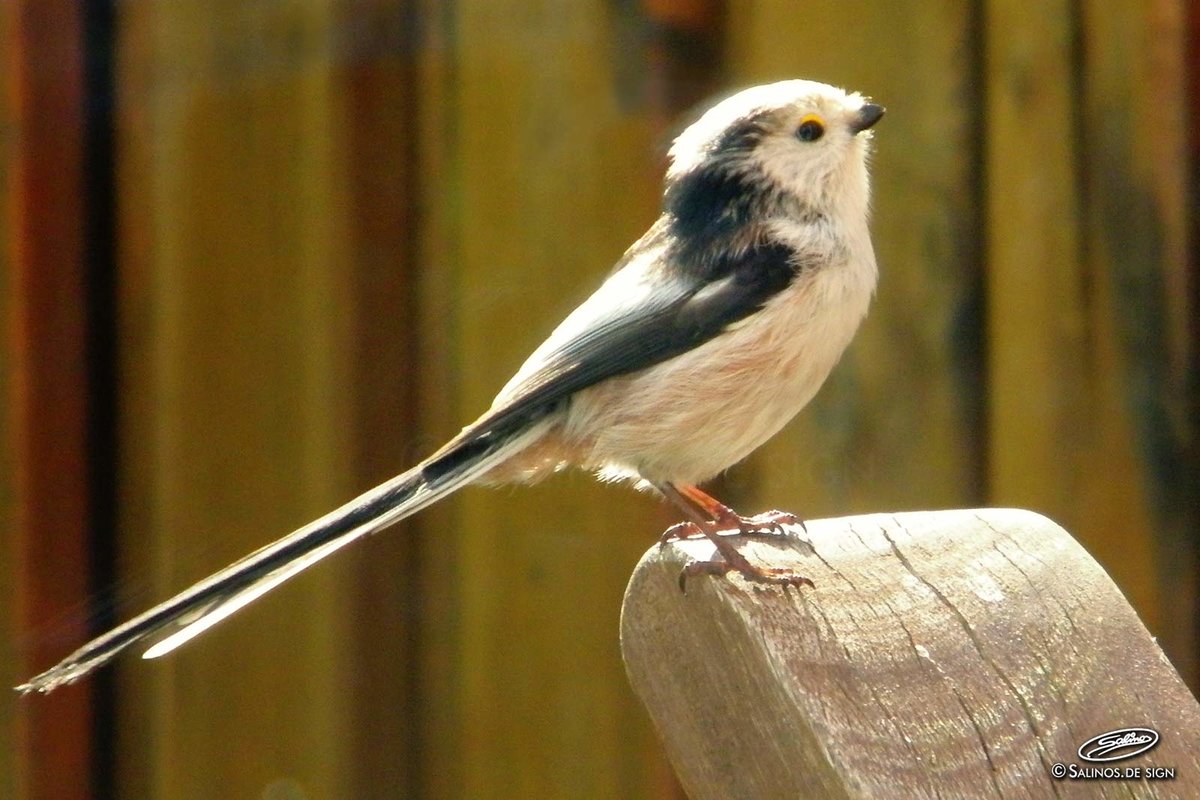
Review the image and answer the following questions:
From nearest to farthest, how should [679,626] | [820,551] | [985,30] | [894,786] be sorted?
1. [894,786]
2. [679,626]
3. [820,551]
4. [985,30]

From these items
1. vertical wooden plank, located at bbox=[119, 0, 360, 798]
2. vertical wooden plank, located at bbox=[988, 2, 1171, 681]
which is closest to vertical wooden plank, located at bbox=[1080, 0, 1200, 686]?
vertical wooden plank, located at bbox=[988, 2, 1171, 681]

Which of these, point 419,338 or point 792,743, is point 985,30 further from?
point 792,743

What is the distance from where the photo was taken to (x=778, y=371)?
239 cm

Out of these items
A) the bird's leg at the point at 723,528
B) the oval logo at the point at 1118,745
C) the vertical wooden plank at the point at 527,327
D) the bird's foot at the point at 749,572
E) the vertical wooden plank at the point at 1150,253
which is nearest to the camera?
the oval logo at the point at 1118,745

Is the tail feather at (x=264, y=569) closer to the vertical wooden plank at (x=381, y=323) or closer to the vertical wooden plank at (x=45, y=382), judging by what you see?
the vertical wooden plank at (x=381, y=323)

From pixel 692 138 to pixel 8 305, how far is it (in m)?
1.24

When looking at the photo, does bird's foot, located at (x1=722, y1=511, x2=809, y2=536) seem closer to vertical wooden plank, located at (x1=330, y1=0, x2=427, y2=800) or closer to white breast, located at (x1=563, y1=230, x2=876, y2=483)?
white breast, located at (x1=563, y1=230, x2=876, y2=483)

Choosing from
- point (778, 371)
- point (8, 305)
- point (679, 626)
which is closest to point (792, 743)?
point (679, 626)

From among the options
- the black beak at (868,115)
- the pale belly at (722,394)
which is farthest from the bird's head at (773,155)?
the pale belly at (722,394)

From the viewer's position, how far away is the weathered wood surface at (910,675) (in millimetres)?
1480

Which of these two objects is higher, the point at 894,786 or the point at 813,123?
the point at 813,123

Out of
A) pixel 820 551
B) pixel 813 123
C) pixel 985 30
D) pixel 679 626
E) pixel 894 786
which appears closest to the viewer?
pixel 894 786

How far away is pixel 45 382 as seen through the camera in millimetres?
2553

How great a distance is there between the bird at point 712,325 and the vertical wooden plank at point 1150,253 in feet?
1.23
